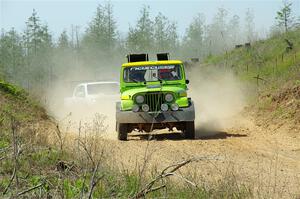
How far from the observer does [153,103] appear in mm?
13023

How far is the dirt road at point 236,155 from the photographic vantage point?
6.87 meters

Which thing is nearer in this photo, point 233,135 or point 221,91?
point 233,135

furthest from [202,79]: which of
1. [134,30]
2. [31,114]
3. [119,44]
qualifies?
[119,44]

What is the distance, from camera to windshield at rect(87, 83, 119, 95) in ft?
62.7

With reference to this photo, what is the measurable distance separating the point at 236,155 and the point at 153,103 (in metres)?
3.49

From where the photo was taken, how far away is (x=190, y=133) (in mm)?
12953

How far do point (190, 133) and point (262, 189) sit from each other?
6.85 meters

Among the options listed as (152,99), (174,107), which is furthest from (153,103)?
(174,107)

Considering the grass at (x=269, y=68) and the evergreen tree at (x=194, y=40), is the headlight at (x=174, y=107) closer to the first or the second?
the grass at (x=269, y=68)

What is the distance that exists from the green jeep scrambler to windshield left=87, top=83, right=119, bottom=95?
196 inches

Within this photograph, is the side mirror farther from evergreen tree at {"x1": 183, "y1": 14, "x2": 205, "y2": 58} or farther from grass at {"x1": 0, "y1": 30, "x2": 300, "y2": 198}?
evergreen tree at {"x1": 183, "y1": 14, "x2": 205, "y2": 58}

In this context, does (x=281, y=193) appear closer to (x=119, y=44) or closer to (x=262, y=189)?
(x=262, y=189)

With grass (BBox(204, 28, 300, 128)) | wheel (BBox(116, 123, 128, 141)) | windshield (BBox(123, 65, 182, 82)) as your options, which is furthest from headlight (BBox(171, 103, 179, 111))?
grass (BBox(204, 28, 300, 128))

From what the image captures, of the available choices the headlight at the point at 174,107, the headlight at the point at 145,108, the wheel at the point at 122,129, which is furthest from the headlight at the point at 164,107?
the wheel at the point at 122,129
